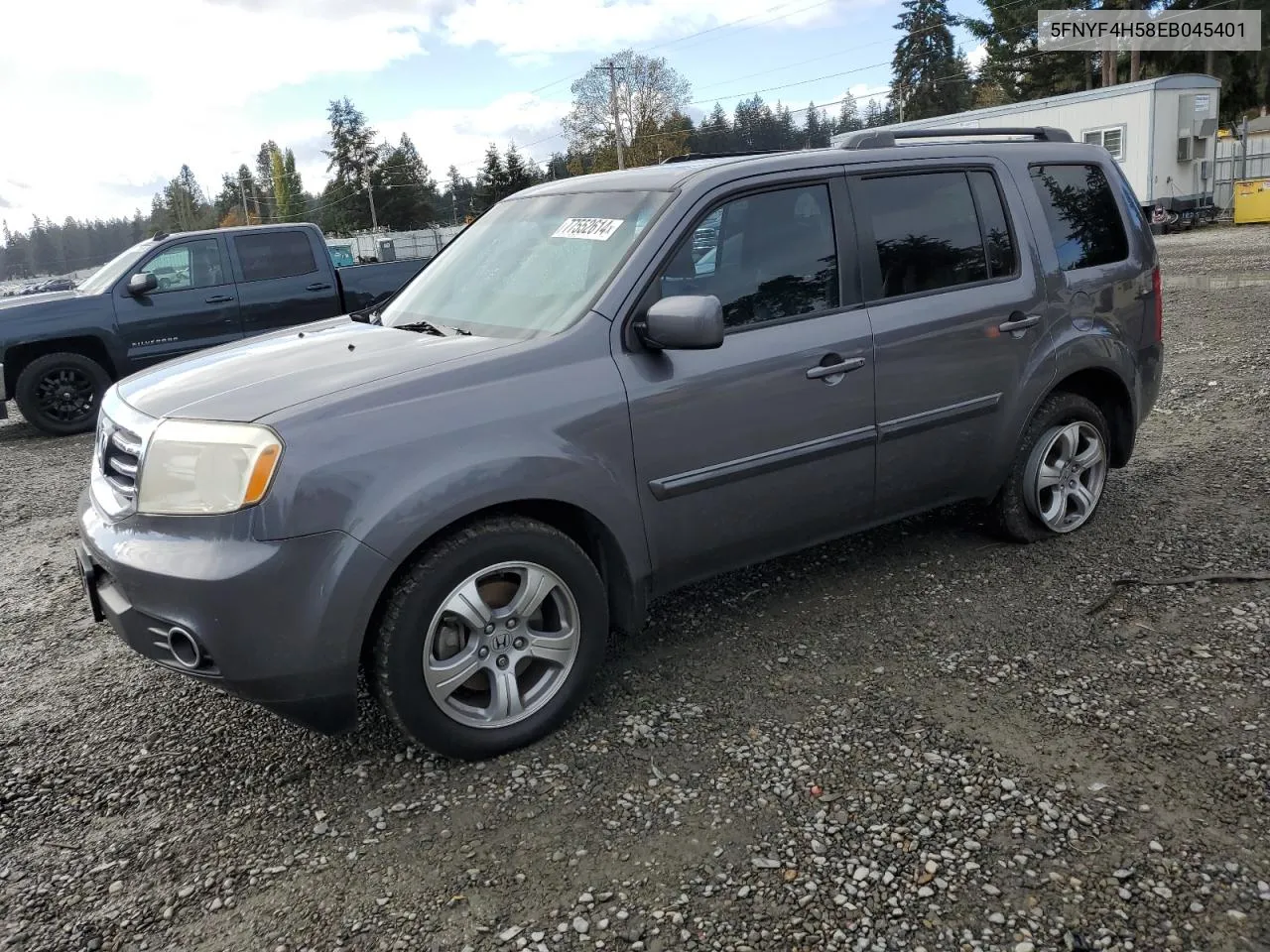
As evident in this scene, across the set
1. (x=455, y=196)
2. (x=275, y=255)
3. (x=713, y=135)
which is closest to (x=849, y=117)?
(x=713, y=135)

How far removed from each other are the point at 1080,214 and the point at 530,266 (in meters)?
2.64

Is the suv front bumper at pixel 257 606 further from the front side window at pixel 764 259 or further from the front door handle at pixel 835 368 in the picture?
the front door handle at pixel 835 368

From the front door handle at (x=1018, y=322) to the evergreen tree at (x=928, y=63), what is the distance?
67.6 m

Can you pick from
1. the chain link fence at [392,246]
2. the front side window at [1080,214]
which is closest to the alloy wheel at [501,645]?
the front side window at [1080,214]

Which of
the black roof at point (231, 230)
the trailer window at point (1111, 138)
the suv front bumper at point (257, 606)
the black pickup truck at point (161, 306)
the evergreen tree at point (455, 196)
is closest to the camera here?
the suv front bumper at point (257, 606)

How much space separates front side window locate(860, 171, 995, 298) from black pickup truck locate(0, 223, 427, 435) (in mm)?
6260

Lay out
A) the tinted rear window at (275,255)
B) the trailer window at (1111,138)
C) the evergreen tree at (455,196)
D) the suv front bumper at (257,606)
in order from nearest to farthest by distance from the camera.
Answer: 1. the suv front bumper at (257,606)
2. the tinted rear window at (275,255)
3. the trailer window at (1111,138)
4. the evergreen tree at (455,196)

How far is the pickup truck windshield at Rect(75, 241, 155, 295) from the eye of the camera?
9.86 meters

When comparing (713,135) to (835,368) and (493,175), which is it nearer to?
(493,175)

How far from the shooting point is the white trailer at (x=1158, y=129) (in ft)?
81.3

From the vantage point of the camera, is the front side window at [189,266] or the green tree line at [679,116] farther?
the green tree line at [679,116]

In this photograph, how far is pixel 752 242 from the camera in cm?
366

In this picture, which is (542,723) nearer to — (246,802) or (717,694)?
(717,694)

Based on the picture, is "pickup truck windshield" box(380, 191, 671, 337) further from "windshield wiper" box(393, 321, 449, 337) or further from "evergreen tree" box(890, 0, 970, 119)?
"evergreen tree" box(890, 0, 970, 119)
